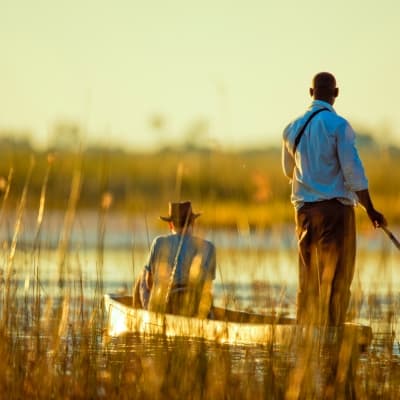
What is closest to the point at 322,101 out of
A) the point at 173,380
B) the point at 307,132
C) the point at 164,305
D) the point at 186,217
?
the point at 307,132

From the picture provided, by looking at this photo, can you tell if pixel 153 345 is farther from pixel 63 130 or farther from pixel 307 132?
pixel 307 132

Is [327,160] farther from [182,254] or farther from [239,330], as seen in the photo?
[182,254]

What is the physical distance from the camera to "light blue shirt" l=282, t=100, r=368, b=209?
375 inches

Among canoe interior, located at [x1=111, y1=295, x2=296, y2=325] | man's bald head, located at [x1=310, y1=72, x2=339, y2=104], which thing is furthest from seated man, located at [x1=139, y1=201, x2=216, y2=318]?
man's bald head, located at [x1=310, y1=72, x2=339, y2=104]

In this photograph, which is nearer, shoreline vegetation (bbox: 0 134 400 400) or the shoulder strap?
shoreline vegetation (bbox: 0 134 400 400)

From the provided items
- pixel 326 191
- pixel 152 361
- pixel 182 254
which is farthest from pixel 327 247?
pixel 152 361

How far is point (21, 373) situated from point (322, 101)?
11.0ft

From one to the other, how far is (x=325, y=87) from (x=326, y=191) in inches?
28.7

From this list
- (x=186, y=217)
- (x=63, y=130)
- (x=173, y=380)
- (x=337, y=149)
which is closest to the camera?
(x=173, y=380)

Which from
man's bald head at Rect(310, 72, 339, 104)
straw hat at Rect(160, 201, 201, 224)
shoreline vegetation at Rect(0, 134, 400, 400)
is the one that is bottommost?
shoreline vegetation at Rect(0, 134, 400, 400)

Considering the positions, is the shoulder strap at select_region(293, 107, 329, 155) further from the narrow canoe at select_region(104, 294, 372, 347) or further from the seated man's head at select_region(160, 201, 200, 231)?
the narrow canoe at select_region(104, 294, 372, 347)

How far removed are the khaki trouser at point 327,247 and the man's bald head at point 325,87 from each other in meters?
0.73

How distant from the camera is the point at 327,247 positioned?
971cm

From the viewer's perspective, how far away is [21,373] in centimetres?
738
